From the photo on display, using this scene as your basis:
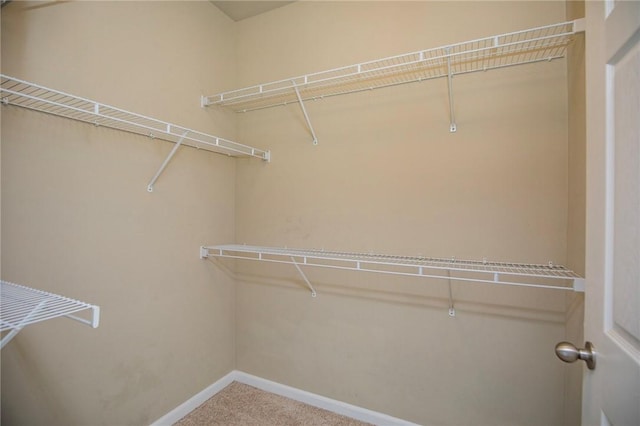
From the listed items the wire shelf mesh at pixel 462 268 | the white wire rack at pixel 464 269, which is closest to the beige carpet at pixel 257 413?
the white wire rack at pixel 464 269

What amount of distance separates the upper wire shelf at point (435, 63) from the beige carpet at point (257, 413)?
71.8 inches

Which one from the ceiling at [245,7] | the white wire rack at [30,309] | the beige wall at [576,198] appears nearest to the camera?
the white wire rack at [30,309]

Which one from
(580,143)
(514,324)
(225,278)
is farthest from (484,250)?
(225,278)

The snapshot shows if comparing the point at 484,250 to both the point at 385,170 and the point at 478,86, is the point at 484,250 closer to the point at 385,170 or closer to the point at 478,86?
the point at 385,170

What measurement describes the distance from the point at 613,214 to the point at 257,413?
6.21 ft

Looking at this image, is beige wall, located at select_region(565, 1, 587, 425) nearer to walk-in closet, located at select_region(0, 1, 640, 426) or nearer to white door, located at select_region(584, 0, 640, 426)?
walk-in closet, located at select_region(0, 1, 640, 426)

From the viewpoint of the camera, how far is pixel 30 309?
2.56 ft

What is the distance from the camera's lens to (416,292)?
1599mm

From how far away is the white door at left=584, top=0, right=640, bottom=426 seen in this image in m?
0.54

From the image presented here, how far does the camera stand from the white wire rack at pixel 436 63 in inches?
49.1

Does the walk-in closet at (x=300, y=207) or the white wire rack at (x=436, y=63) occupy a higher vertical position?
the white wire rack at (x=436, y=63)

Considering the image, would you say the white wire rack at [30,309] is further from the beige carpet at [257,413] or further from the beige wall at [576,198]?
the beige wall at [576,198]

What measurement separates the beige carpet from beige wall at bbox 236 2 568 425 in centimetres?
13

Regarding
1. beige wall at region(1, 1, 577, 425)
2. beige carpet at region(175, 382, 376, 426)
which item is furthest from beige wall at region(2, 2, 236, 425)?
beige carpet at region(175, 382, 376, 426)
